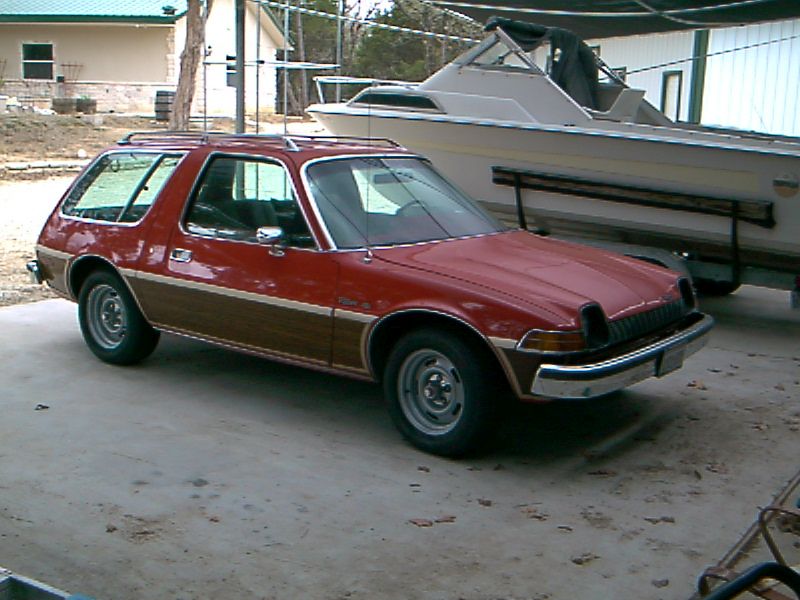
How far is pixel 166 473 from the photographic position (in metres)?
5.54

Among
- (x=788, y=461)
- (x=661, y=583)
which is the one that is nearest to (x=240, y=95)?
(x=788, y=461)

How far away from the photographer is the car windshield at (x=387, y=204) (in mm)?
6328

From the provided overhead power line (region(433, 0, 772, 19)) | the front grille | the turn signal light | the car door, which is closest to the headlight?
the turn signal light

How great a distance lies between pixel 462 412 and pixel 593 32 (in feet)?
32.5

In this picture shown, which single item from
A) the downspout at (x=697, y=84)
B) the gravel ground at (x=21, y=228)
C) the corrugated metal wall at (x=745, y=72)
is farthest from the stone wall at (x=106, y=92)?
the downspout at (x=697, y=84)

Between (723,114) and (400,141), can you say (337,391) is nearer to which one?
(400,141)

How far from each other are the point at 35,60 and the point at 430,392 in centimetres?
3757

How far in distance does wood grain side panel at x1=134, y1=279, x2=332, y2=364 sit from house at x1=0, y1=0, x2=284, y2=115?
30.5 m

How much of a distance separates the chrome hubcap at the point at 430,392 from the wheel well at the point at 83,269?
2.57m

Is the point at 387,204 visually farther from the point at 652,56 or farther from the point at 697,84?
the point at 652,56

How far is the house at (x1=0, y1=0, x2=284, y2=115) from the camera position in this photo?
37.5m

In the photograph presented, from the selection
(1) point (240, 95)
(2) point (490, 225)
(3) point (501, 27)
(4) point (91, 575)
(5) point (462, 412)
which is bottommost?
(4) point (91, 575)

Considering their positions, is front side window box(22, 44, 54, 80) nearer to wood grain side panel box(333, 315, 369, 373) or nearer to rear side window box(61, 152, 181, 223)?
→ rear side window box(61, 152, 181, 223)

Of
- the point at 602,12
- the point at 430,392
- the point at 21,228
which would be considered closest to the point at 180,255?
the point at 430,392
